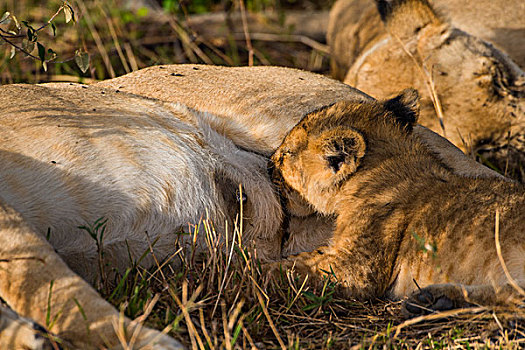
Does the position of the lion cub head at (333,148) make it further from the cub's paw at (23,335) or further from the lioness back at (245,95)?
the cub's paw at (23,335)

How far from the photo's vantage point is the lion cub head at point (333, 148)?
10.1 ft

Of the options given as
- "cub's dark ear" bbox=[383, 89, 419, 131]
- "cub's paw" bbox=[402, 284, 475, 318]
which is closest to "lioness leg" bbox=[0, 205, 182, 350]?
"cub's paw" bbox=[402, 284, 475, 318]

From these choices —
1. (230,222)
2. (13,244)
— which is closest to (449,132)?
(230,222)

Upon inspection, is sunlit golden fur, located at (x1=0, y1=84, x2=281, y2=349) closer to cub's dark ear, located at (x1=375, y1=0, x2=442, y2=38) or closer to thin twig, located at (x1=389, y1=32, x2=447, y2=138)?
thin twig, located at (x1=389, y1=32, x2=447, y2=138)

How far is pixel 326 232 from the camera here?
3191 millimetres

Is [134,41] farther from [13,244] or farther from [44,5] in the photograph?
[13,244]

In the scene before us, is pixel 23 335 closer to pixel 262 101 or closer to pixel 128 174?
pixel 128 174

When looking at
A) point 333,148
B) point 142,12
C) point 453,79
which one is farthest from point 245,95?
point 142,12

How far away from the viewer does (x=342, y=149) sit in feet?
9.98

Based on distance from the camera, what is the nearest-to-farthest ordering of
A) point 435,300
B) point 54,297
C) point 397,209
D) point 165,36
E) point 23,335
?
point 23,335 → point 54,297 → point 435,300 → point 397,209 → point 165,36

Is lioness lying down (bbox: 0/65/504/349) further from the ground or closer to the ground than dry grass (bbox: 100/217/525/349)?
further from the ground

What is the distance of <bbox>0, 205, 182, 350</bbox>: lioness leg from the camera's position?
6.51 ft

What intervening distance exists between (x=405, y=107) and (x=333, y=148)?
600 millimetres

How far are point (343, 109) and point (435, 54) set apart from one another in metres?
1.38
